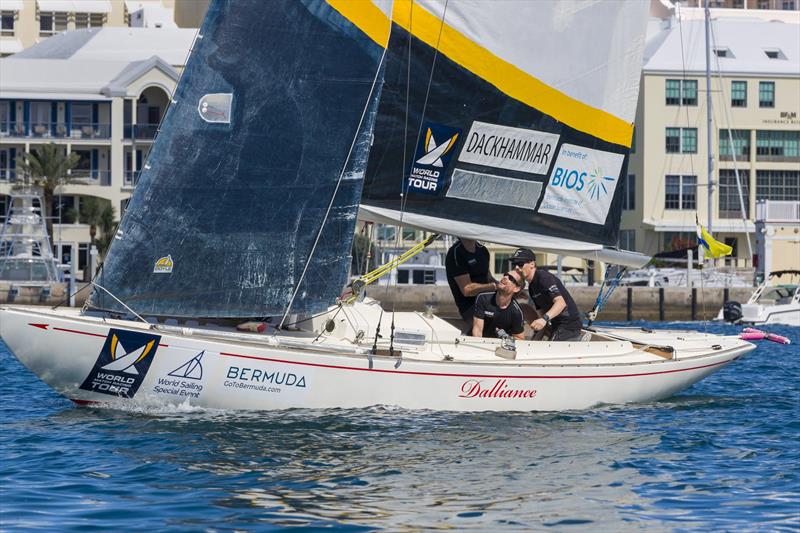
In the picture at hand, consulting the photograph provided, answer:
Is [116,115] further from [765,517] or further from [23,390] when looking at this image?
[765,517]

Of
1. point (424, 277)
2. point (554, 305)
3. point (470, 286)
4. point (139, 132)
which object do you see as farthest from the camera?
point (139, 132)

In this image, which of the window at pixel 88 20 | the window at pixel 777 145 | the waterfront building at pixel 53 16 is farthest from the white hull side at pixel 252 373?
the window at pixel 88 20

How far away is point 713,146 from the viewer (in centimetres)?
6825

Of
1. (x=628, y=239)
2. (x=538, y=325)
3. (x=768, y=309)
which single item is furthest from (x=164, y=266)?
(x=628, y=239)

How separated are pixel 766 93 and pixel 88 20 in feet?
169

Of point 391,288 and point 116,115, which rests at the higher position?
point 116,115

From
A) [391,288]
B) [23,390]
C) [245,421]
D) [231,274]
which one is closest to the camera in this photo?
[245,421]

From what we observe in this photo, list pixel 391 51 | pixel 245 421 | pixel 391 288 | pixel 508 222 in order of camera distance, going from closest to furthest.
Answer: pixel 245 421, pixel 391 51, pixel 508 222, pixel 391 288

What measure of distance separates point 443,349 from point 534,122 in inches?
137

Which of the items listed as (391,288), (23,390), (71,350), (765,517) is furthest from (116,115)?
(765,517)

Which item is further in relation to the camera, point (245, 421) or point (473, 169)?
A: point (473, 169)

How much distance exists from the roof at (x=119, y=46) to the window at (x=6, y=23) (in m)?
18.8

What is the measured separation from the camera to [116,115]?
67375 millimetres

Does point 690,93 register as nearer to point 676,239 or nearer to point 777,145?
point 777,145
